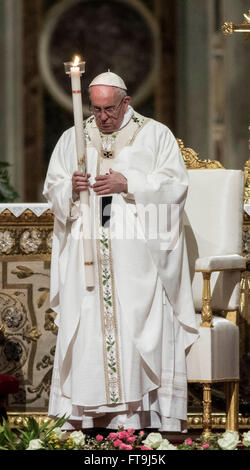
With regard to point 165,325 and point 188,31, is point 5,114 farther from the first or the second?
point 165,325

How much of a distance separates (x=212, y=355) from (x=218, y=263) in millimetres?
466

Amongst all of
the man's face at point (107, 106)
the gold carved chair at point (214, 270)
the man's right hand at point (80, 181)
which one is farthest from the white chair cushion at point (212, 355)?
the man's face at point (107, 106)

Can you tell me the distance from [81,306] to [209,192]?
111cm

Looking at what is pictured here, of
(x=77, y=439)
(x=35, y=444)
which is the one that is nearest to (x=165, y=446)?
(x=77, y=439)

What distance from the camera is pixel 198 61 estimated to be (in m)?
11.8

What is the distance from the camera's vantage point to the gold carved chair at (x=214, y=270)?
622 centimetres

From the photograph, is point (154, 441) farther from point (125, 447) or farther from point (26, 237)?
point (26, 237)

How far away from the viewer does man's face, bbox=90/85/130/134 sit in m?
6.13

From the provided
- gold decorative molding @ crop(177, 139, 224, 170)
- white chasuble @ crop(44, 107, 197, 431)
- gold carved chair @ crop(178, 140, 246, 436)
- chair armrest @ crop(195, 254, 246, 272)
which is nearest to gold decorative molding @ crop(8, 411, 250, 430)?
gold carved chair @ crop(178, 140, 246, 436)

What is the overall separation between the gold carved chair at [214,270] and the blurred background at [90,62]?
4.90 metres

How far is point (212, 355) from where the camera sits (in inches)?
244

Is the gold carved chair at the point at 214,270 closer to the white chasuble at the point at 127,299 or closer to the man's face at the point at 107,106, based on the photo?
the white chasuble at the point at 127,299
